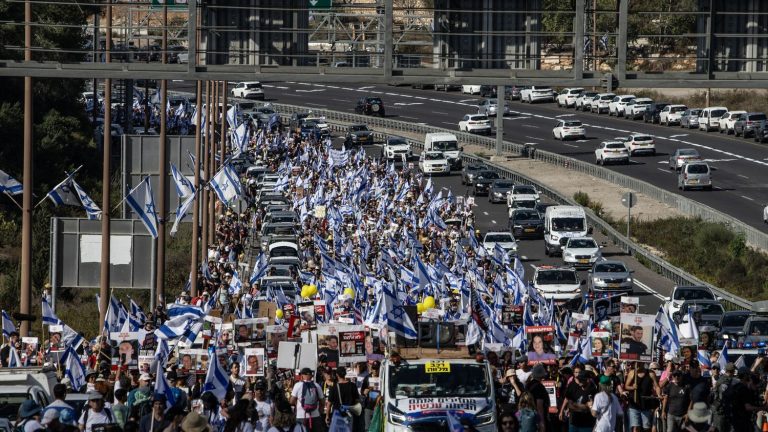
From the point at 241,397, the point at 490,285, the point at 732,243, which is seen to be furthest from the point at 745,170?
the point at 241,397

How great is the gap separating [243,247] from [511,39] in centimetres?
3033

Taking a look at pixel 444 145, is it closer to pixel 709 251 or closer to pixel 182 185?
pixel 709 251

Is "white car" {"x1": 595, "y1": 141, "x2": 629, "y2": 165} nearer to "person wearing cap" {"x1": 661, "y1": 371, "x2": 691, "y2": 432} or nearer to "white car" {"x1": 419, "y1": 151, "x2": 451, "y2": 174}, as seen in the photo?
"white car" {"x1": 419, "y1": 151, "x2": 451, "y2": 174}

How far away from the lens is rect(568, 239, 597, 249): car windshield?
5603 centimetres

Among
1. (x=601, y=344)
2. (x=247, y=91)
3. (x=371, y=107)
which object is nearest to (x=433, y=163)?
(x=371, y=107)

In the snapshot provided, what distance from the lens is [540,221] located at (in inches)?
2453

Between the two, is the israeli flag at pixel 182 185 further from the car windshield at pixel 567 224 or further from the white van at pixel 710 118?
the white van at pixel 710 118

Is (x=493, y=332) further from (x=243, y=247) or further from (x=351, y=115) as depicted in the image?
(x=351, y=115)

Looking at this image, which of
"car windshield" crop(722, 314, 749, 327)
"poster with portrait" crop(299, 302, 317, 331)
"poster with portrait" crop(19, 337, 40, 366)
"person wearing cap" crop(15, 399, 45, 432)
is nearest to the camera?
"person wearing cap" crop(15, 399, 45, 432)

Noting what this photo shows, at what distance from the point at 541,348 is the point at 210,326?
8.25 metres

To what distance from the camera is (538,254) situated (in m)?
59.4

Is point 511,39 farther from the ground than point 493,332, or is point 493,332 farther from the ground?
point 511,39

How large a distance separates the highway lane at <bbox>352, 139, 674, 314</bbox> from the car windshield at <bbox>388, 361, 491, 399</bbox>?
2601 cm

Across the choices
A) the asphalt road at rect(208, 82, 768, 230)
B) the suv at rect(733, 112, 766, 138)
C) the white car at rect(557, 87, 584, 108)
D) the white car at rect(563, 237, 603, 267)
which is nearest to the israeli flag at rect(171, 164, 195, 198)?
the white car at rect(563, 237, 603, 267)
